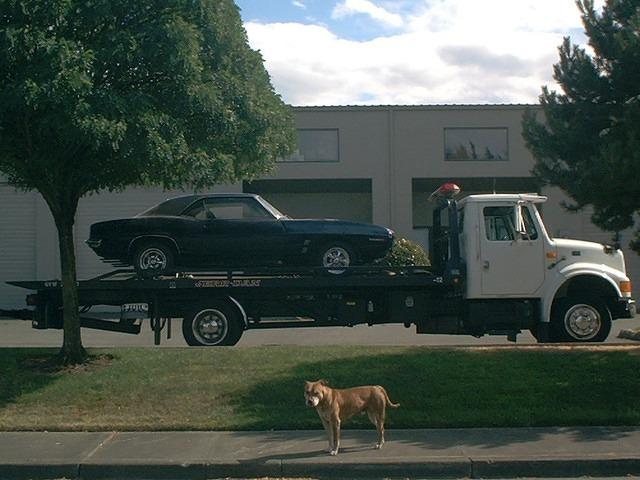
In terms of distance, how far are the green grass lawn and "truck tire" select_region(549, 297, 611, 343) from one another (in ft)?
4.51

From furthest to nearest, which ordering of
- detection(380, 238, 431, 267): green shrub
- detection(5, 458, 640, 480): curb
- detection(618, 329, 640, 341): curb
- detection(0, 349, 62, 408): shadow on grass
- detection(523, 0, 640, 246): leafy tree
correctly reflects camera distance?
detection(380, 238, 431, 267): green shrub, detection(618, 329, 640, 341): curb, detection(0, 349, 62, 408): shadow on grass, detection(523, 0, 640, 246): leafy tree, detection(5, 458, 640, 480): curb

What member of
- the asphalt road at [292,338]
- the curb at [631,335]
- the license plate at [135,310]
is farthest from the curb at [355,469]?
the curb at [631,335]

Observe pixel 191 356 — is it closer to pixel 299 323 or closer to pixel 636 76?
pixel 299 323

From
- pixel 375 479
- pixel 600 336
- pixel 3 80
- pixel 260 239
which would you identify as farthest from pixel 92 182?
pixel 600 336

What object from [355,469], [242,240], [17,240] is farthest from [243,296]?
[17,240]

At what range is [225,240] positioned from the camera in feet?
46.6

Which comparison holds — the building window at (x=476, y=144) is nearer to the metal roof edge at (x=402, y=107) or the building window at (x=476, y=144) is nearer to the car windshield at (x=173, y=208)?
the metal roof edge at (x=402, y=107)

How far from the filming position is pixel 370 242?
47.3 ft

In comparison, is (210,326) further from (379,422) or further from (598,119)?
(598,119)

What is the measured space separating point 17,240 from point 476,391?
890 inches

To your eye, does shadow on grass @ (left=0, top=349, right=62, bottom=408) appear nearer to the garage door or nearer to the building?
the building

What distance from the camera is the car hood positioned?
14211mm

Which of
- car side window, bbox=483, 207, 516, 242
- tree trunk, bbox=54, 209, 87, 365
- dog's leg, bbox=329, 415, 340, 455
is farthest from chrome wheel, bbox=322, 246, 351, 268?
dog's leg, bbox=329, 415, 340, 455

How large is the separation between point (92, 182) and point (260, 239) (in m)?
3.26
